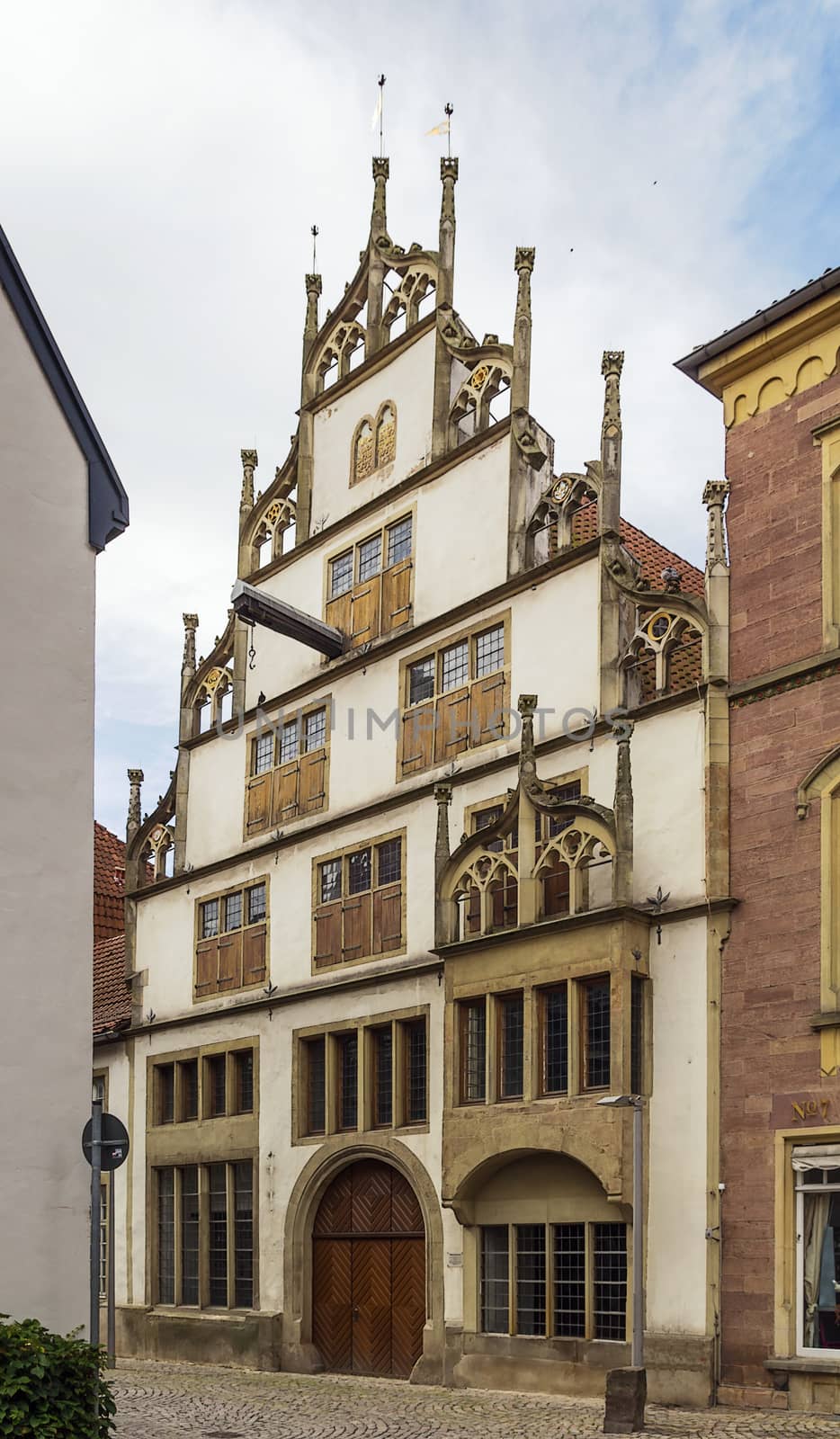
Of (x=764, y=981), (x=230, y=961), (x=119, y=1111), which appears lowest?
(x=119, y=1111)

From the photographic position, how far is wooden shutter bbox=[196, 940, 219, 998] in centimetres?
3067

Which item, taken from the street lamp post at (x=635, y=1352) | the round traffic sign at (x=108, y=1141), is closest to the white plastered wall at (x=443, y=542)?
the street lamp post at (x=635, y=1352)

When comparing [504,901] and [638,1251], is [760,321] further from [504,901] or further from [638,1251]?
[638,1251]

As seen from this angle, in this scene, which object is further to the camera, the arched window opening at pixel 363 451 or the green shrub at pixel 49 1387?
the arched window opening at pixel 363 451

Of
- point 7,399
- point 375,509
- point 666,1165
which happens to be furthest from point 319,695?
point 7,399

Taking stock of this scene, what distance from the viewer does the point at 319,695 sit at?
29.3 metres

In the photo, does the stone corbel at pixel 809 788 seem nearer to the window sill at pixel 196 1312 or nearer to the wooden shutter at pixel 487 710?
the wooden shutter at pixel 487 710

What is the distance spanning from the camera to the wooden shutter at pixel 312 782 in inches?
1133

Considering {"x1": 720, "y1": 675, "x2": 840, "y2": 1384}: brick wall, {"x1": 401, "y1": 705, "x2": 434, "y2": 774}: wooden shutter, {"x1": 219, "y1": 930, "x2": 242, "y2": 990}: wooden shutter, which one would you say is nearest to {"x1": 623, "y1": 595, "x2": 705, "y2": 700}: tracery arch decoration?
{"x1": 720, "y1": 675, "x2": 840, "y2": 1384}: brick wall

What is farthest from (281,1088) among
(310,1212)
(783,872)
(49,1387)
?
(49,1387)

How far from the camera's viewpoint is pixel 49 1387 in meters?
12.0

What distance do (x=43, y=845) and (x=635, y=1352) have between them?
816cm

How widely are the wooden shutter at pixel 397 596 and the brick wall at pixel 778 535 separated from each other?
6.72 meters

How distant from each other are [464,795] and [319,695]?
469cm
